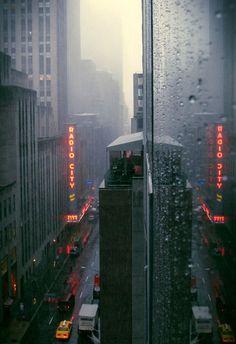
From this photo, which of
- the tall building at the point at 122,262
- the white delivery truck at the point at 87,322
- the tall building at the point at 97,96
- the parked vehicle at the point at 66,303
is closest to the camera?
the tall building at the point at 122,262

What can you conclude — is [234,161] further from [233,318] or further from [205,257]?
[205,257]

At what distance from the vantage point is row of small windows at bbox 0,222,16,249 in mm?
21677

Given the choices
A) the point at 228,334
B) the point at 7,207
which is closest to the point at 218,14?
the point at 228,334

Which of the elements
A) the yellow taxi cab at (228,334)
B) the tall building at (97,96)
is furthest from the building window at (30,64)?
the tall building at (97,96)

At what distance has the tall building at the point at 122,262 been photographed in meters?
12.9

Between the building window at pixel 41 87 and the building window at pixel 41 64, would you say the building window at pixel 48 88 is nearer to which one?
the building window at pixel 41 87

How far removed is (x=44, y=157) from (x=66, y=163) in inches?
221

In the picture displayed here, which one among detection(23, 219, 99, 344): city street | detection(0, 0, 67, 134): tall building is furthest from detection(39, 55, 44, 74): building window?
detection(23, 219, 99, 344): city street

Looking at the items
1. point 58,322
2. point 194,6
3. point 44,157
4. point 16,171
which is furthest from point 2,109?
point 194,6

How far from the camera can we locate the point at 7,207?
75.3 ft

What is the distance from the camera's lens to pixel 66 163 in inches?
1474

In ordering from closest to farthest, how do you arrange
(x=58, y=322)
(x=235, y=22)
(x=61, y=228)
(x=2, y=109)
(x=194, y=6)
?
(x=235, y=22) → (x=194, y=6) → (x=58, y=322) → (x=2, y=109) → (x=61, y=228)

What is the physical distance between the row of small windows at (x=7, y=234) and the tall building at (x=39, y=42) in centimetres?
2643

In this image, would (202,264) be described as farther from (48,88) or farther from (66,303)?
(48,88)
